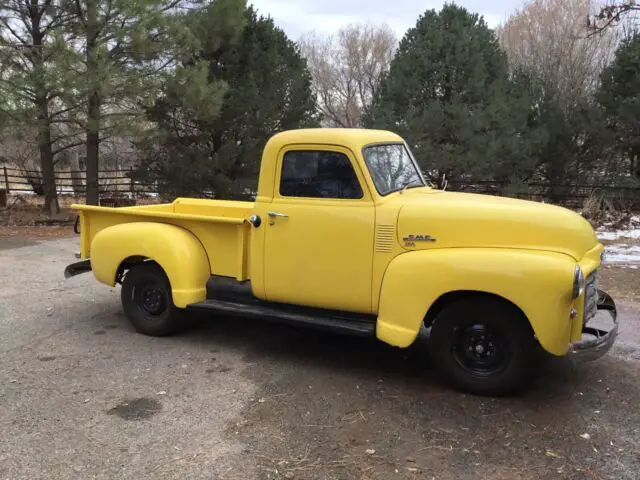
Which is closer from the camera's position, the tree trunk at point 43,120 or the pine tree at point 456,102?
the tree trunk at point 43,120

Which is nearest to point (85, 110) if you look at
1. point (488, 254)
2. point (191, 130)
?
point (191, 130)

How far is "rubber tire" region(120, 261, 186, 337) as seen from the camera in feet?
17.8

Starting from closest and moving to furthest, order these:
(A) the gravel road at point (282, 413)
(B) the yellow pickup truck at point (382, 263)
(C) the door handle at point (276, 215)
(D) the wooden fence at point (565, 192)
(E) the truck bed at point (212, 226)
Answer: (A) the gravel road at point (282, 413) < (B) the yellow pickup truck at point (382, 263) < (C) the door handle at point (276, 215) < (E) the truck bed at point (212, 226) < (D) the wooden fence at point (565, 192)

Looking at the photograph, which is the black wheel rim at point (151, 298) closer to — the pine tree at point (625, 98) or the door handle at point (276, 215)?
the door handle at point (276, 215)

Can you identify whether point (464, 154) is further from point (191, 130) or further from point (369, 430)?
point (369, 430)

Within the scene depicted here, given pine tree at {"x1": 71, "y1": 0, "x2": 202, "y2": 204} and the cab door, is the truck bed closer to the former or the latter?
the cab door

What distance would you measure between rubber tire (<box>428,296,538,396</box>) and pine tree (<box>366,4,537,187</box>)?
35.3ft

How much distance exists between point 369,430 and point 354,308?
1.11 metres

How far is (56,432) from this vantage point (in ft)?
11.8

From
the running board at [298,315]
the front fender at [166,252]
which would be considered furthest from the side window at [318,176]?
the front fender at [166,252]

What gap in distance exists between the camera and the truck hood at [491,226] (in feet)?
13.1

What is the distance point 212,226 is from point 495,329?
105 inches

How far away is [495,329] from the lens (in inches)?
159

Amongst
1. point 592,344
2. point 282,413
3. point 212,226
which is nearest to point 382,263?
point 282,413
